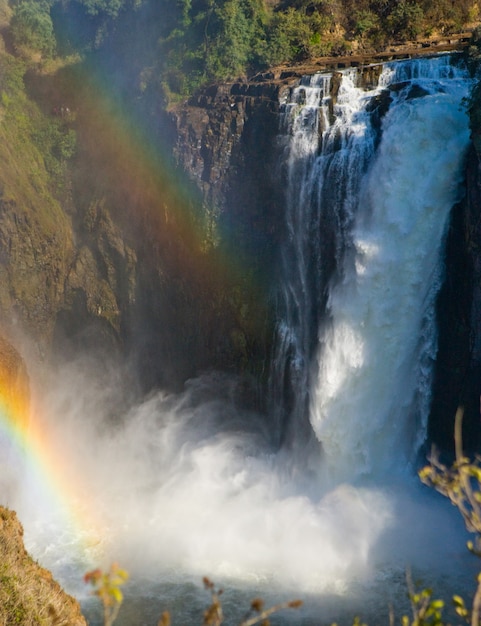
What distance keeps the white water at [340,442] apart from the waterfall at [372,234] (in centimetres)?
4

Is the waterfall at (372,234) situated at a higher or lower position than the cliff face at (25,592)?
higher

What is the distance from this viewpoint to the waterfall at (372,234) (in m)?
19.0

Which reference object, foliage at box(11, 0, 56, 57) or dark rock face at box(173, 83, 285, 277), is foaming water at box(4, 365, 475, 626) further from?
foliage at box(11, 0, 56, 57)

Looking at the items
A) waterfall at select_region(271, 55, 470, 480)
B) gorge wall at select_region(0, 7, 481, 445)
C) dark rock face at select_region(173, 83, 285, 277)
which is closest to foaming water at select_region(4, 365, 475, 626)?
gorge wall at select_region(0, 7, 481, 445)

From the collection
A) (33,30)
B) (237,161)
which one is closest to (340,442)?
(237,161)

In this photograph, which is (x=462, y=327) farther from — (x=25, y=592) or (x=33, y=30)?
(x=33, y=30)

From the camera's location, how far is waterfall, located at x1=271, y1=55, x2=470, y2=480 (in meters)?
19.0

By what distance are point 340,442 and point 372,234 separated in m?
5.83

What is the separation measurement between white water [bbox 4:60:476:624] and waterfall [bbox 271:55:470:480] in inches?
1.5

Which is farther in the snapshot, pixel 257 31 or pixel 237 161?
pixel 257 31

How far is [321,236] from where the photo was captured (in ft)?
70.5

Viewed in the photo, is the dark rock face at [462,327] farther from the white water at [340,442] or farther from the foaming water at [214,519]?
the foaming water at [214,519]

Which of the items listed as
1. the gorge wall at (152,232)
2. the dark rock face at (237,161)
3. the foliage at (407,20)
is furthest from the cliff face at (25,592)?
the foliage at (407,20)

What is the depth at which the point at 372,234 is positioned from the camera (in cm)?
1988
